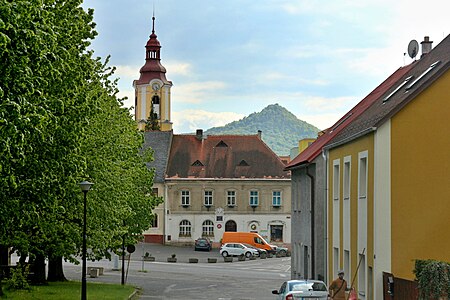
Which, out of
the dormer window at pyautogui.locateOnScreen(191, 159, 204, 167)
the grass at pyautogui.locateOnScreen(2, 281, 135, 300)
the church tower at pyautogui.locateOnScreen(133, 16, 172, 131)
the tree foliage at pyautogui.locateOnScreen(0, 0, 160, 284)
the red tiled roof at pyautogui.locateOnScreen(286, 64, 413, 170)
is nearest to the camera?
the tree foliage at pyautogui.locateOnScreen(0, 0, 160, 284)

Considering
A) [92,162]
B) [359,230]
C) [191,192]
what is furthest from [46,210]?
[191,192]

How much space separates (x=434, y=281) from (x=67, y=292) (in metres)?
18.7

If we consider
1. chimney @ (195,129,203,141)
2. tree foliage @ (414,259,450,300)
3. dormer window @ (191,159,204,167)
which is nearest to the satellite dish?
tree foliage @ (414,259,450,300)

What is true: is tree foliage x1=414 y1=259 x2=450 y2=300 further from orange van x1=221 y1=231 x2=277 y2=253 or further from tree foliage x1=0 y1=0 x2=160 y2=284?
orange van x1=221 y1=231 x2=277 y2=253

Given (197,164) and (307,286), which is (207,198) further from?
(307,286)

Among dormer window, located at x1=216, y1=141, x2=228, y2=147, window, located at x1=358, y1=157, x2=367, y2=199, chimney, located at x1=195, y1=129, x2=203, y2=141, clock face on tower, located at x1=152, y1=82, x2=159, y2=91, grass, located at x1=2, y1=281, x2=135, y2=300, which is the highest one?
clock face on tower, located at x1=152, y1=82, x2=159, y2=91

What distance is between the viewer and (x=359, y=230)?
29.8 metres

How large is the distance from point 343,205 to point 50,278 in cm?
1679

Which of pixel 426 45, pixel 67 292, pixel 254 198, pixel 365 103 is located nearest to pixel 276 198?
pixel 254 198

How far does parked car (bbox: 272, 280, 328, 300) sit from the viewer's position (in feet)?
87.9

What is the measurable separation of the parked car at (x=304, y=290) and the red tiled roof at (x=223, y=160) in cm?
6323

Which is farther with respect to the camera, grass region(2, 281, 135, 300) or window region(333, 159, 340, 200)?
window region(333, 159, 340, 200)

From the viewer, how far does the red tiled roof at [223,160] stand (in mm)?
92000

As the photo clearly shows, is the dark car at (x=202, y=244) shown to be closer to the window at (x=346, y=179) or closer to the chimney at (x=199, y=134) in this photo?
the chimney at (x=199, y=134)
